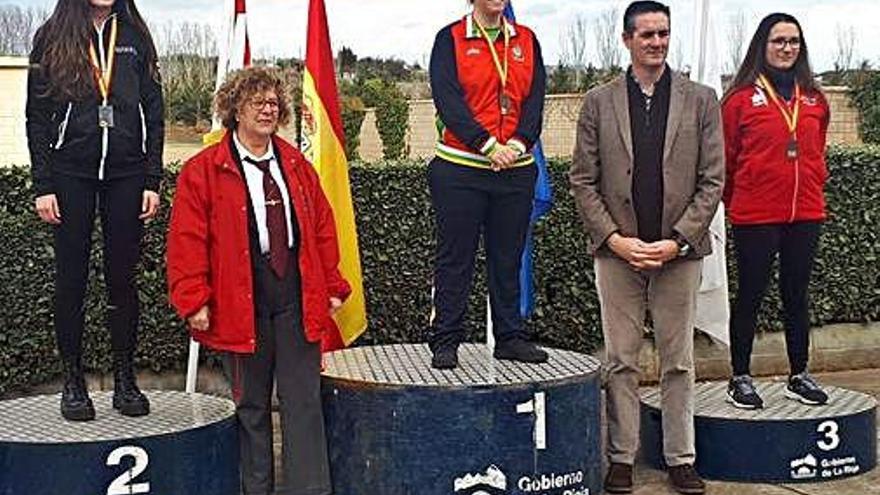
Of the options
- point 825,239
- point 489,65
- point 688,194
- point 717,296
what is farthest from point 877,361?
point 489,65

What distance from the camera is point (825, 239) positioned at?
832cm

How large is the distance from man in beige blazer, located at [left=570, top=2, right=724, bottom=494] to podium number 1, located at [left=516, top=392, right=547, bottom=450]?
514 millimetres

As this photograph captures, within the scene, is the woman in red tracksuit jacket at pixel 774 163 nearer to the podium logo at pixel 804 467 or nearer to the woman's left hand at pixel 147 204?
the podium logo at pixel 804 467

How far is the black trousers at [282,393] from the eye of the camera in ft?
16.5

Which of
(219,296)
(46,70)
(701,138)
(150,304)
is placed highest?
(46,70)

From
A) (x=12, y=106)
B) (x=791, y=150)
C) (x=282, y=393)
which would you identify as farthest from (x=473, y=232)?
(x=12, y=106)

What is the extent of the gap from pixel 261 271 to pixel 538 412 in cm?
117

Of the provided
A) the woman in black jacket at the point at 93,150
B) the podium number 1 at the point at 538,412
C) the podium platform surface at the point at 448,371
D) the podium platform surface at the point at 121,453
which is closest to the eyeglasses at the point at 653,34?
the podium platform surface at the point at 448,371

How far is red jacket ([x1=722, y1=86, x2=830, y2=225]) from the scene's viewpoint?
18.7 feet

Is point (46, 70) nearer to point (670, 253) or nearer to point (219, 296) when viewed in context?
point (219, 296)

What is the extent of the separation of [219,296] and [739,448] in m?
2.31

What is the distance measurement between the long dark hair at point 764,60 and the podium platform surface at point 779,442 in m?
1.40

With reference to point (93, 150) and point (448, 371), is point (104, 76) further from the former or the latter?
point (448, 371)

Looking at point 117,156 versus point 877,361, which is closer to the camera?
point 117,156
